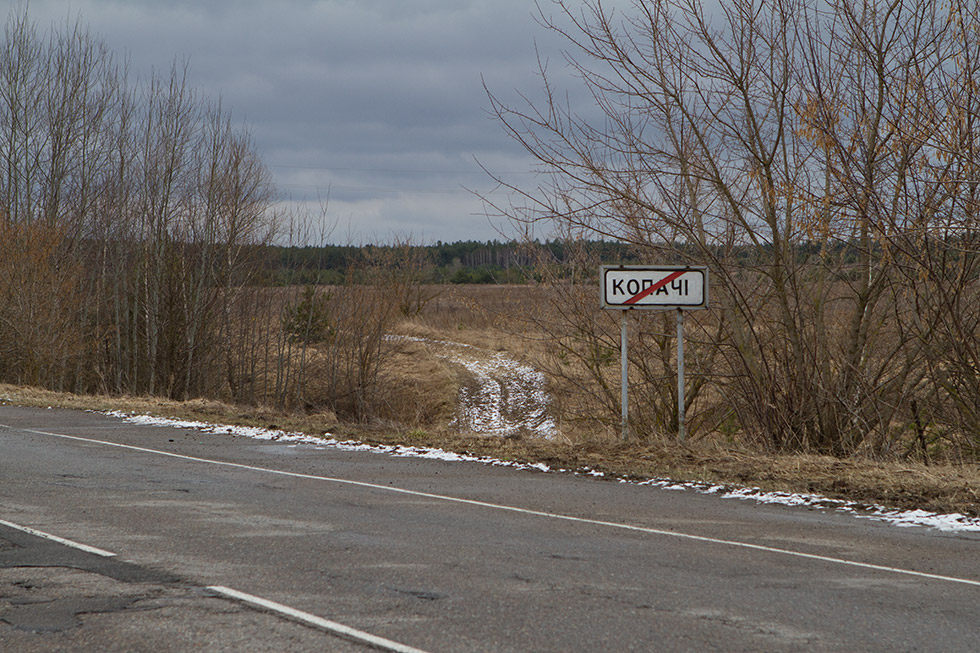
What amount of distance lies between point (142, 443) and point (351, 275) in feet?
75.4

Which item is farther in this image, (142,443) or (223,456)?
(142,443)

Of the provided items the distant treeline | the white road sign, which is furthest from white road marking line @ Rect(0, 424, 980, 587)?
the distant treeline

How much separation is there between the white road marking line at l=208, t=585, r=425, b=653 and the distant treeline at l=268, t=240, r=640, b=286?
10354 mm

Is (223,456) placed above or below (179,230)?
below

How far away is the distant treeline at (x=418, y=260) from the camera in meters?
16.4

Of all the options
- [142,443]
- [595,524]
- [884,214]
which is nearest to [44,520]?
[595,524]

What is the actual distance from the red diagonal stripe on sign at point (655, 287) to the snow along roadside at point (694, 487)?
8.29 ft

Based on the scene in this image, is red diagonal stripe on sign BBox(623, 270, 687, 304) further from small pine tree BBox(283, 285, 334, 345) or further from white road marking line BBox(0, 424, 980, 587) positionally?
small pine tree BBox(283, 285, 334, 345)

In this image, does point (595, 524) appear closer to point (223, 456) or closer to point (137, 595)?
point (137, 595)

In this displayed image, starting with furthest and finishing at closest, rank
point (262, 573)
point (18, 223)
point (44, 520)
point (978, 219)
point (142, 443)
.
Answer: point (18, 223), point (142, 443), point (978, 219), point (44, 520), point (262, 573)

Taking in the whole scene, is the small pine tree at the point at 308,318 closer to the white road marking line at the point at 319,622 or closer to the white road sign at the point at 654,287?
the white road sign at the point at 654,287

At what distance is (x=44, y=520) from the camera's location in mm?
7566

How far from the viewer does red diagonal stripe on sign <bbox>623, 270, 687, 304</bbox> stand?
1210 cm

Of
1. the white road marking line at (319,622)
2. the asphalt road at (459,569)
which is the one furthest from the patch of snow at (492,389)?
the white road marking line at (319,622)
